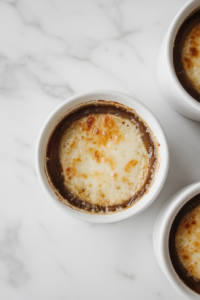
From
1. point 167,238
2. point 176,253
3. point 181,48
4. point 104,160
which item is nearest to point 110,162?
point 104,160

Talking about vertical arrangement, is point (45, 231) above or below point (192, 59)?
below

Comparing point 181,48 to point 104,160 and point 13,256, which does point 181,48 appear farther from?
point 13,256

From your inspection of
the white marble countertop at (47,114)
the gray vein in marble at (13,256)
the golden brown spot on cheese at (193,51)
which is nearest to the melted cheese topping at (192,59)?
the golden brown spot on cheese at (193,51)

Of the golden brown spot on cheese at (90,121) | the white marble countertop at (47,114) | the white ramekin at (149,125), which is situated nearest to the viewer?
the white ramekin at (149,125)

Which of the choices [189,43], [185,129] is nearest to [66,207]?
[185,129]

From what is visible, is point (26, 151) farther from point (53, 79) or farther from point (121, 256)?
point (121, 256)

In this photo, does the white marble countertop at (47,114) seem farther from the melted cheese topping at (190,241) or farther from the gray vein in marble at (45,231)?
→ the melted cheese topping at (190,241)
